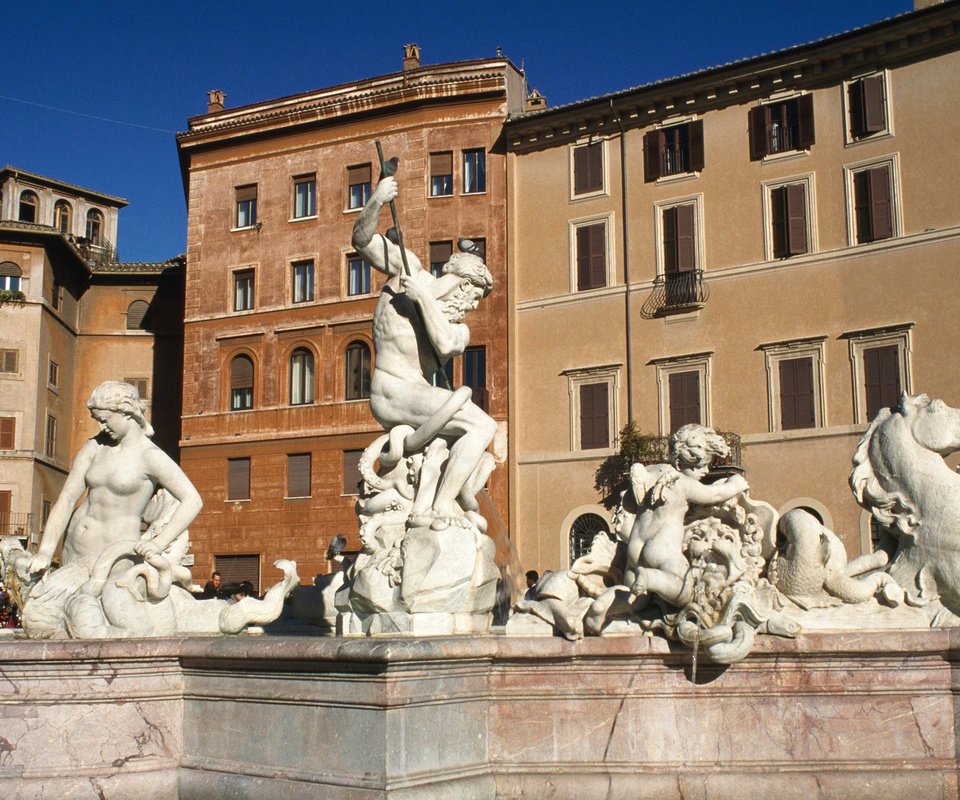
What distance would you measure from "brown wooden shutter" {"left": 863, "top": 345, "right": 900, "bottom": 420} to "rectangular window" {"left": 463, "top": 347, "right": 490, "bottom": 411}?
10.3 meters

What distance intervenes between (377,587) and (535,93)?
33.4m

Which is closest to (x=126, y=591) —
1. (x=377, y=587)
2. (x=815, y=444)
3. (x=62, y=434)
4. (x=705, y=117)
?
(x=377, y=587)

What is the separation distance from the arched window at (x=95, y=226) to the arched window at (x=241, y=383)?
845 inches

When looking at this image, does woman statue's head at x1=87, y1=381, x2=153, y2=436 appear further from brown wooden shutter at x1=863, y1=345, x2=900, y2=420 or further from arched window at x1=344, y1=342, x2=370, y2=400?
arched window at x1=344, y1=342, x2=370, y2=400

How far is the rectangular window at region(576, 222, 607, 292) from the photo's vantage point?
1297 inches

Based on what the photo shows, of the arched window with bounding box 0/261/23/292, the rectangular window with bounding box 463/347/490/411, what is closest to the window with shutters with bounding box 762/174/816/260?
the rectangular window with bounding box 463/347/490/411

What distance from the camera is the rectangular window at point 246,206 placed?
39.2 metres

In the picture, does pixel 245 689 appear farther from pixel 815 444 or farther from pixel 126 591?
pixel 815 444

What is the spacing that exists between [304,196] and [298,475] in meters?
9.13

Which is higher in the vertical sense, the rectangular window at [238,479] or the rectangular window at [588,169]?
the rectangular window at [588,169]

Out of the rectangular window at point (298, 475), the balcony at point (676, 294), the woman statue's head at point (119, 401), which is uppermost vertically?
the balcony at point (676, 294)

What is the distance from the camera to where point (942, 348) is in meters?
27.4

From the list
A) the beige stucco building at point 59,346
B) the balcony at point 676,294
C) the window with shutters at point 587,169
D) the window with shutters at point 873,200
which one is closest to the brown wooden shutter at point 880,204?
the window with shutters at point 873,200

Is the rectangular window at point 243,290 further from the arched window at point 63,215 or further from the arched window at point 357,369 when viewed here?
the arched window at point 63,215
